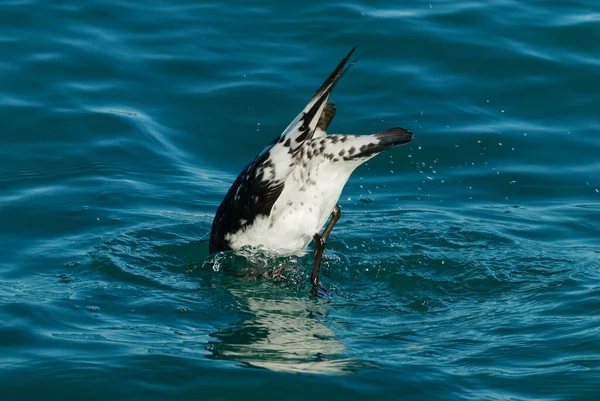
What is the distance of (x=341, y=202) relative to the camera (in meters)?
9.20

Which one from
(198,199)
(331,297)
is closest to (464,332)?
(331,297)

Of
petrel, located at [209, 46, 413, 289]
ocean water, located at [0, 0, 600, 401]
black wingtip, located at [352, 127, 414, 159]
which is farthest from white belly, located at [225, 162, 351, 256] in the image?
black wingtip, located at [352, 127, 414, 159]

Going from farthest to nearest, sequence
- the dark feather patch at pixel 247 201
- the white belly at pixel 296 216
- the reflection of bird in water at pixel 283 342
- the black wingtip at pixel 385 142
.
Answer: the dark feather patch at pixel 247 201 < the white belly at pixel 296 216 < the black wingtip at pixel 385 142 < the reflection of bird in water at pixel 283 342

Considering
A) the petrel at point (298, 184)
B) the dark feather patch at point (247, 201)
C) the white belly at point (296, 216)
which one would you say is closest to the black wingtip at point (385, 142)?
the petrel at point (298, 184)

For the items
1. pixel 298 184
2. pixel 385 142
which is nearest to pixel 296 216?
pixel 298 184

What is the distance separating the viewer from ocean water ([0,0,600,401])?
5.89 m

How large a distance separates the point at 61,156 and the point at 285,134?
3.31 m

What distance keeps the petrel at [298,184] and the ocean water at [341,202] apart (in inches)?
8.7

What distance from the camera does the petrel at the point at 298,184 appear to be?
22.3 feet

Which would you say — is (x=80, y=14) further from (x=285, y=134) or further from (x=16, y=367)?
(x=16, y=367)

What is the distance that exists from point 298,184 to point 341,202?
203cm

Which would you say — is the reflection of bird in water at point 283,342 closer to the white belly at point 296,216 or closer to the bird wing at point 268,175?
the white belly at point 296,216

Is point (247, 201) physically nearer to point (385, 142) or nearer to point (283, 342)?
point (385, 142)

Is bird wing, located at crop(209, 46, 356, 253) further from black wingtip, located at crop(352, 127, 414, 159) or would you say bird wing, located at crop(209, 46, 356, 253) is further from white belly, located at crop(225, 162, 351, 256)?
black wingtip, located at crop(352, 127, 414, 159)
